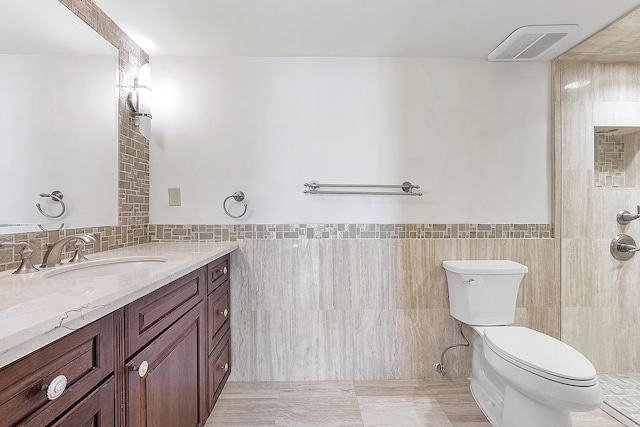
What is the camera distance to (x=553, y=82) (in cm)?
215

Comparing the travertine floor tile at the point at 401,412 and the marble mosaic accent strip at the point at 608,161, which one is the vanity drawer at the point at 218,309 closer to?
the travertine floor tile at the point at 401,412

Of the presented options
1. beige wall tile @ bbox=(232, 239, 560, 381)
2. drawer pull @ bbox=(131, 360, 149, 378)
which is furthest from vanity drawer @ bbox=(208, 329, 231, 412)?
drawer pull @ bbox=(131, 360, 149, 378)

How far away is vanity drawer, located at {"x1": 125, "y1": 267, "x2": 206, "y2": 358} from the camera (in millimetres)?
960

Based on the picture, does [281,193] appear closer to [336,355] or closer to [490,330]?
[336,355]

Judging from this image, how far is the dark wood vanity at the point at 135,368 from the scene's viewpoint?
2.10 ft

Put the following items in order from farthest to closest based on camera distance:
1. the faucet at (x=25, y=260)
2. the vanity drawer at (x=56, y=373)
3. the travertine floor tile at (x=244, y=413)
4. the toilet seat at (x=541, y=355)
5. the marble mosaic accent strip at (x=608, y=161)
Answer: the marble mosaic accent strip at (x=608, y=161) → the travertine floor tile at (x=244, y=413) → the toilet seat at (x=541, y=355) → the faucet at (x=25, y=260) → the vanity drawer at (x=56, y=373)

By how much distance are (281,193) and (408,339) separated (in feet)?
4.03

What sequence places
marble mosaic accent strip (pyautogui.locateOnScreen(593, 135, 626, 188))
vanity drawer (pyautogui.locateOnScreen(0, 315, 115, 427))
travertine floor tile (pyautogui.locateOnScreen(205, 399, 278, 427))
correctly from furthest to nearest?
marble mosaic accent strip (pyautogui.locateOnScreen(593, 135, 626, 188)) → travertine floor tile (pyautogui.locateOnScreen(205, 399, 278, 427)) → vanity drawer (pyautogui.locateOnScreen(0, 315, 115, 427))

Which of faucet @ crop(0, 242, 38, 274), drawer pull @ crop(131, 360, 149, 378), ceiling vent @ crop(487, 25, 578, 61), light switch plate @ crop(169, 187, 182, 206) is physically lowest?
drawer pull @ crop(131, 360, 149, 378)

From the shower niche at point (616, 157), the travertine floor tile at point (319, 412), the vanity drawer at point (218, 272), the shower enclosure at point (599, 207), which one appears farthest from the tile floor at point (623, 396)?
the vanity drawer at point (218, 272)

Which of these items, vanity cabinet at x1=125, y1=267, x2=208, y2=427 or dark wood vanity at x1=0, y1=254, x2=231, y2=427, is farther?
vanity cabinet at x1=125, y1=267, x2=208, y2=427

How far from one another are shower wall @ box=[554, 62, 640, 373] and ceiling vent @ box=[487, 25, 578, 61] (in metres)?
0.18

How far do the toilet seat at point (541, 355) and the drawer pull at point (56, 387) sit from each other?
5.19ft

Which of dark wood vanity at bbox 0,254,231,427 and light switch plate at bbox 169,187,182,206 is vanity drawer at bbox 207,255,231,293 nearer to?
dark wood vanity at bbox 0,254,231,427
